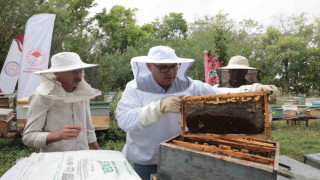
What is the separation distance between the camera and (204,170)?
4.57 feet

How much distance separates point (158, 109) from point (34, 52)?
25.3 feet

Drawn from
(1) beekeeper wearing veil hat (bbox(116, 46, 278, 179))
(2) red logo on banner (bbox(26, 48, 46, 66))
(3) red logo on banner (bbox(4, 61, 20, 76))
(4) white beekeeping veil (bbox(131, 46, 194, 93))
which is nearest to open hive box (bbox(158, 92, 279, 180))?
(1) beekeeper wearing veil hat (bbox(116, 46, 278, 179))

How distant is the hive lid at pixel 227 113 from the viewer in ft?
5.31

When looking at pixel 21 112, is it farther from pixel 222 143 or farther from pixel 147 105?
pixel 222 143

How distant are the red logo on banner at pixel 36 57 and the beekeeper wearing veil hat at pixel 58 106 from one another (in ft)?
22.1

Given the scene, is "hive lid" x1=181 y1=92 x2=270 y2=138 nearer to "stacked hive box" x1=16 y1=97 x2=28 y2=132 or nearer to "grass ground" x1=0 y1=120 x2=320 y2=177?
"grass ground" x1=0 y1=120 x2=320 y2=177

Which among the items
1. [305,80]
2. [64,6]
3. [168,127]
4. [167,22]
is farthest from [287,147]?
[167,22]

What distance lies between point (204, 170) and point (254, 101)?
1.78ft

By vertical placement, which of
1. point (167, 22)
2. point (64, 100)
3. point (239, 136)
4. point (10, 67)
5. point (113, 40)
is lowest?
point (239, 136)

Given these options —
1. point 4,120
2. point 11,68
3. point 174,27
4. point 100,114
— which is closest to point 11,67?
point 11,68

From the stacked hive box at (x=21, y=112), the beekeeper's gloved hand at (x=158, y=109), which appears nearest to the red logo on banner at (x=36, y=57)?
the stacked hive box at (x=21, y=112)

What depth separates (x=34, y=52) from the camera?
27.1ft

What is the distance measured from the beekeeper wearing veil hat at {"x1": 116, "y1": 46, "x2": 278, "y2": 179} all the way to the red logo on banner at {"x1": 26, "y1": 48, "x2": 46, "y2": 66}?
278 inches

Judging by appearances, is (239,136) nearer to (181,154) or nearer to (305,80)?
(181,154)
